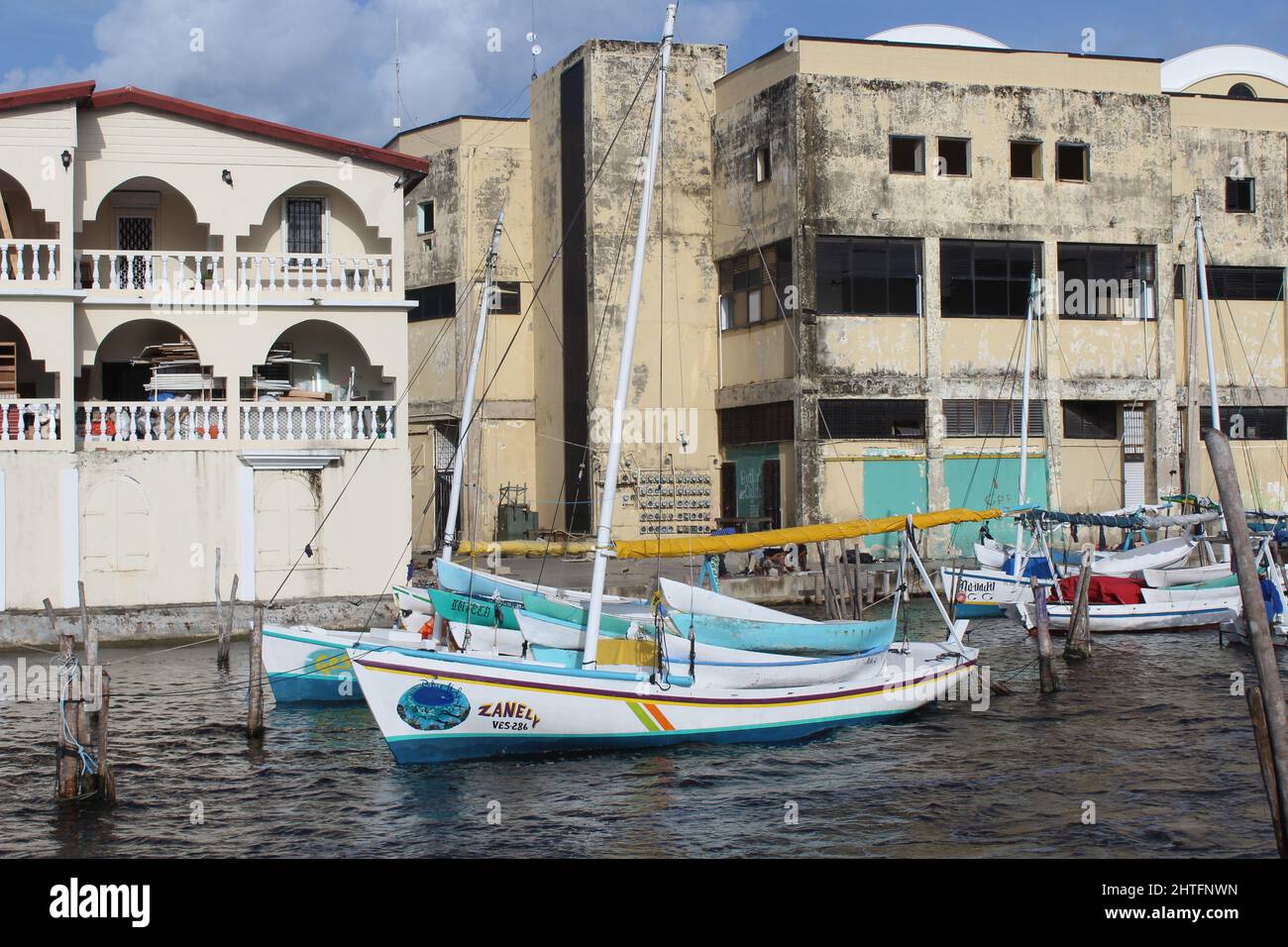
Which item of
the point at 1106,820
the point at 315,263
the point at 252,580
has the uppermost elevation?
the point at 315,263

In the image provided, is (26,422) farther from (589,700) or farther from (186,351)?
(589,700)

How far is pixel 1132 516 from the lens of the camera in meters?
36.1

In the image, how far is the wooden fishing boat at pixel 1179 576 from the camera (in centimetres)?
3516

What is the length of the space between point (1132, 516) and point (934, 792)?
65.7ft

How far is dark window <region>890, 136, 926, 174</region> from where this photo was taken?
1602 inches

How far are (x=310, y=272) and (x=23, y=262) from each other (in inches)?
239

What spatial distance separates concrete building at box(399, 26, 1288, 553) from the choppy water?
55.5ft

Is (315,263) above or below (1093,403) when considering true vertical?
above

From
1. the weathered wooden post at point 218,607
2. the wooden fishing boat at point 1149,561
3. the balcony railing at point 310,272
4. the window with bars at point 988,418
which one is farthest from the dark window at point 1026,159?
the weathered wooden post at point 218,607

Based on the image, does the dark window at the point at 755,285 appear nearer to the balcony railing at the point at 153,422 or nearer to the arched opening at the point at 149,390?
the arched opening at the point at 149,390

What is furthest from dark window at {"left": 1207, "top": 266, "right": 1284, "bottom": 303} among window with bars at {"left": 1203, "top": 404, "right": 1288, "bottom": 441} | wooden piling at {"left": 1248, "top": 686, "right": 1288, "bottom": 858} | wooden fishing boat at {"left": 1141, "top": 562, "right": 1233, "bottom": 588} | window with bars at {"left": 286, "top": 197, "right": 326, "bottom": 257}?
wooden piling at {"left": 1248, "top": 686, "right": 1288, "bottom": 858}
